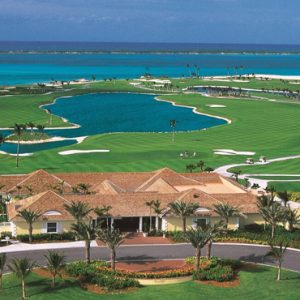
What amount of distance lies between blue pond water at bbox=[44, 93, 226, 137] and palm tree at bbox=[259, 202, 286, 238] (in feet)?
266

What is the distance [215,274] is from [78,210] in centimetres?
1439

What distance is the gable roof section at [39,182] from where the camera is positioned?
74.0 m

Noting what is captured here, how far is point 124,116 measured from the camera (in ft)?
549

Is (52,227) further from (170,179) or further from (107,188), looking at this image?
(170,179)

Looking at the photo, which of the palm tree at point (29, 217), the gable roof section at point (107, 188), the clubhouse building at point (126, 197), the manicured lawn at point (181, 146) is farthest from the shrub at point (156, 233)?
the manicured lawn at point (181, 146)

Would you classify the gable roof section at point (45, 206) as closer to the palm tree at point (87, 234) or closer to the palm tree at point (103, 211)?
the palm tree at point (103, 211)

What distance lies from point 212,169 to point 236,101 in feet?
348

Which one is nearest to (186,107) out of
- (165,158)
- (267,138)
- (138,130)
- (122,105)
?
(122,105)

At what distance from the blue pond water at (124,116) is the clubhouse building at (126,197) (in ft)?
206

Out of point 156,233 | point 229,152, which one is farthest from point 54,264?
point 229,152

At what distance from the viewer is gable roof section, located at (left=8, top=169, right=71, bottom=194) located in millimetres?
74019

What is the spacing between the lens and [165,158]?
333 ft

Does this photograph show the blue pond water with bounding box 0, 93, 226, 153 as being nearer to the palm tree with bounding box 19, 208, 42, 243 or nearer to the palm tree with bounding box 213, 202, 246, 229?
the palm tree with bounding box 19, 208, 42, 243

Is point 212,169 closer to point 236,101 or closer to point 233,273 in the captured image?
point 233,273
